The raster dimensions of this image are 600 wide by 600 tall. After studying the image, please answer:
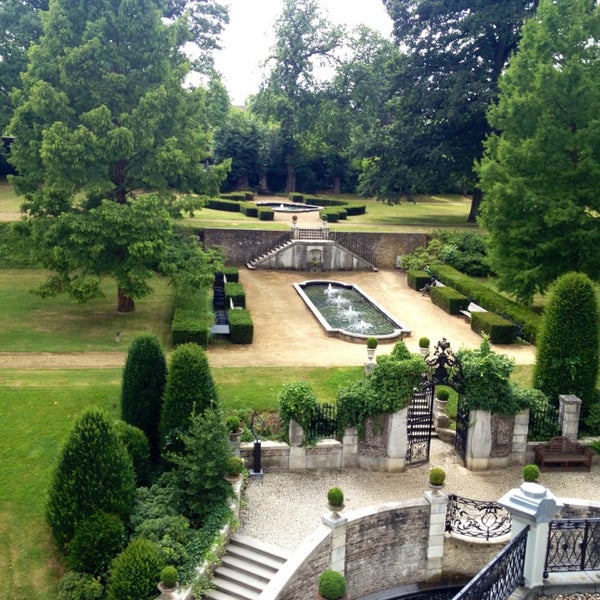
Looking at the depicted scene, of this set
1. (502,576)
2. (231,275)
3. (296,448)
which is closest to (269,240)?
(231,275)

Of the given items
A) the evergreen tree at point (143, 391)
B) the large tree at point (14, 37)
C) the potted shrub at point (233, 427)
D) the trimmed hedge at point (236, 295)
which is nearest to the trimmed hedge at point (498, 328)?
the trimmed hedge at point (236, 295)

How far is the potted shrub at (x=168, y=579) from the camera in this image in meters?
11.7

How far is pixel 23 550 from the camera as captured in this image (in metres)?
13.6

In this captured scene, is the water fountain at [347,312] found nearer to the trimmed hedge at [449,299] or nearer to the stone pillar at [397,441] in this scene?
the trimmed hedge at [449,299]

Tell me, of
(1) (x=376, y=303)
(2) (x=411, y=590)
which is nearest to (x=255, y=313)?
(1) (x=376, y=303)

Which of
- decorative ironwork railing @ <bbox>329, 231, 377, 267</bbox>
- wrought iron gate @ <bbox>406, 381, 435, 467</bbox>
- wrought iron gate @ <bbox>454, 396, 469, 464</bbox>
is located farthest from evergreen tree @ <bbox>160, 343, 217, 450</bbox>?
decorative ironwork railing @ <bbox>329, 231, 377, 267</bbox>

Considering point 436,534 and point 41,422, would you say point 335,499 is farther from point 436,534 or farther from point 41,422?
point 41,422

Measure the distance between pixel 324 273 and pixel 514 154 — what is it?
51.4 feet

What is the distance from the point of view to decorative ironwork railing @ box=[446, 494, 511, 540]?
14555 millimetres

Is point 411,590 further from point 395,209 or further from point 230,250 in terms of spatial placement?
point 395,209

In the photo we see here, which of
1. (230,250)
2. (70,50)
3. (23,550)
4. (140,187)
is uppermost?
(70,50)

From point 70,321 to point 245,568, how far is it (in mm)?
17331

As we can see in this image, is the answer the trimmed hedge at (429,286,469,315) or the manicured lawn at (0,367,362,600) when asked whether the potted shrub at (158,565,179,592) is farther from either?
the trimmed hedge at (429,286,469,315)

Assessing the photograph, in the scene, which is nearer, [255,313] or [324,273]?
[255,313]
